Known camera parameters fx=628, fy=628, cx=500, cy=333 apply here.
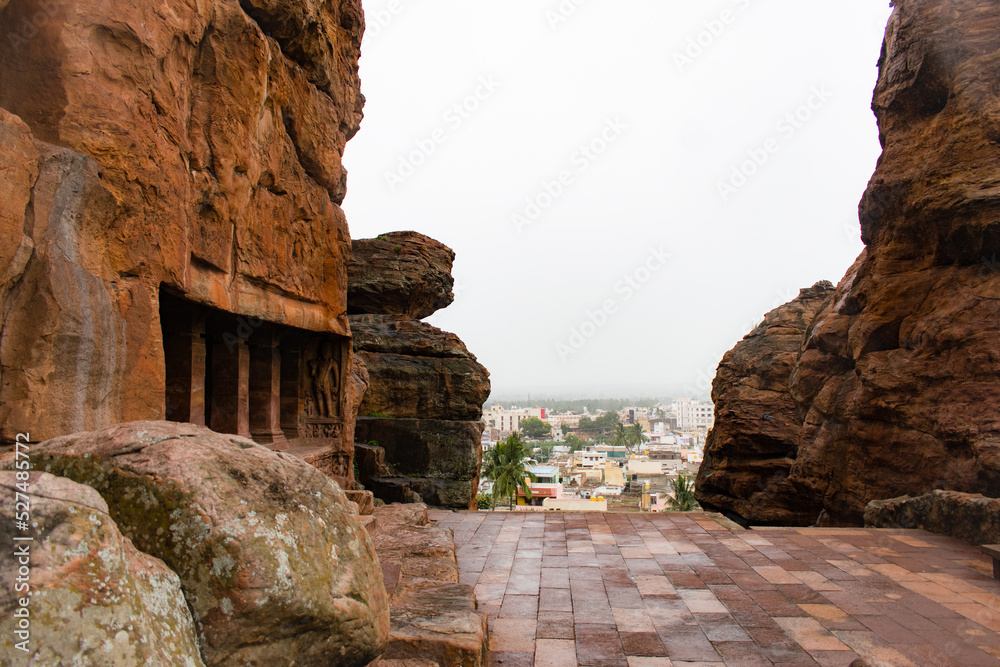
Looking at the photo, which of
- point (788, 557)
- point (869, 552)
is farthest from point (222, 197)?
point (869, 552)

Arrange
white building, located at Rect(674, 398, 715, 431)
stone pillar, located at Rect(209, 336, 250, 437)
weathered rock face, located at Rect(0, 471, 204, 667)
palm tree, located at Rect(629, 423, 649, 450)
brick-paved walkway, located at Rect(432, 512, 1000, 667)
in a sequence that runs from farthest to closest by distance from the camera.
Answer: white building, located at Rect(674, 398, 715, 431) < palm tree, located at Rect(629, 423, 649, 450) < stone pillar, located at Rect(209, 336, 250, 437) < brick-paved walkway, located at Rect(432, 512, 1000, 667) < weathered rock face, located at Rect(0, 471, 204, 667)

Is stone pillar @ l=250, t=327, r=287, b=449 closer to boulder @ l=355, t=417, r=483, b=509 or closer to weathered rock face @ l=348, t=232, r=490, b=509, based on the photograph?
weathered rock face @ l=348, t=232, r=490, b=509

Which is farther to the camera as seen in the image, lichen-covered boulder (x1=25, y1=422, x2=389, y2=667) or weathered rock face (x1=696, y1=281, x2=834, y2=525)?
weathered rock face (x1=696, y1=281, x2=834, y2=525)

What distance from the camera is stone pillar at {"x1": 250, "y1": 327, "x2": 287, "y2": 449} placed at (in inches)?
392

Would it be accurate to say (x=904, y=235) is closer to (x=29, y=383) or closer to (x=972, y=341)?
(x=972, y=341)

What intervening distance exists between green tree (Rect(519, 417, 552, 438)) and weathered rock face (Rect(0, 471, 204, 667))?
124 meters

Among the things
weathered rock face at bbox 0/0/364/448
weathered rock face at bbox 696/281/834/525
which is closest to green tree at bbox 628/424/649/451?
weathered rock face at bbox 696/281/834/525

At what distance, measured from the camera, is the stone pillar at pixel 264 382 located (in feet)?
32.7

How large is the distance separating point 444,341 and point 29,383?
10.8m

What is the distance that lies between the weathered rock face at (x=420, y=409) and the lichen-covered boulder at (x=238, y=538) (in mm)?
9783

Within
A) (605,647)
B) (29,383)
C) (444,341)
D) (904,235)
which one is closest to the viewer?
(29,383)

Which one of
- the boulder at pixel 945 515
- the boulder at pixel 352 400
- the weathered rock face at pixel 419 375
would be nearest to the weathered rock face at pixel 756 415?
the boulder at pixel 945 515

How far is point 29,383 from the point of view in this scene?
423 centimetres

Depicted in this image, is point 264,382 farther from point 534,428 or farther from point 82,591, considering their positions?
point 534,428
